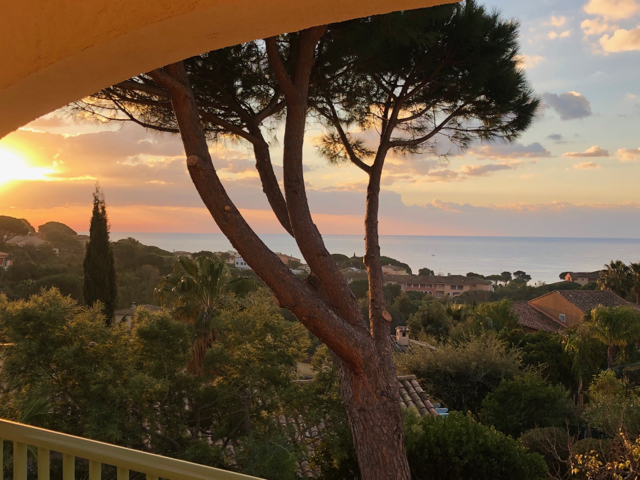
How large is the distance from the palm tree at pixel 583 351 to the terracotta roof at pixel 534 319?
7139 mm

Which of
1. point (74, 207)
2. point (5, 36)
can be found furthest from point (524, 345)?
point (5, 36)

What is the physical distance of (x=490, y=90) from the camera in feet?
21.7

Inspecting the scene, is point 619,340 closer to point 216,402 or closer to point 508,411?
point 508,411

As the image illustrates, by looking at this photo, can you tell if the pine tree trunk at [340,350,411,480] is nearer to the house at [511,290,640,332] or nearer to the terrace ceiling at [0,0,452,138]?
the terrace ceiling at [0,0,452,138]

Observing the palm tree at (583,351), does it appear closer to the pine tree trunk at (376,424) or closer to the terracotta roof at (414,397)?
the terracotta roof at (414,397)

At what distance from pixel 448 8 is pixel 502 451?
193 inches

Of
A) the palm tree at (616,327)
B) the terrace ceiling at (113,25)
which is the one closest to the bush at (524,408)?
the palm tree at (616,327)

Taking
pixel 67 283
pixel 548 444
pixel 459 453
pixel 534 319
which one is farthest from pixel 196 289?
pixel 534 319

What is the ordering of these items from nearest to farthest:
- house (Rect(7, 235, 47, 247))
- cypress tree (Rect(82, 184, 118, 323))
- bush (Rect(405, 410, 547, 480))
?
bush (Rect(405, 410, 547, 480)), cypress tree (Rect(82, 184, 118, 323)), house (Rect(7, 235, 47, 247))

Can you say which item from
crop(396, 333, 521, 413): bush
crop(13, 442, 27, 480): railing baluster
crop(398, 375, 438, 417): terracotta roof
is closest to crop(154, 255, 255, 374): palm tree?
crop(398, 375, 438, 417): terracotta roof

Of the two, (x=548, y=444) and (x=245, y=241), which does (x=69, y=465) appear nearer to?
(x=245, y=241)

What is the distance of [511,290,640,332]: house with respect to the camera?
2469cm

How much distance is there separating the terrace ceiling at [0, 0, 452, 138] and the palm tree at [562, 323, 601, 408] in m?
17.9

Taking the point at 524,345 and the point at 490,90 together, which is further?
the point at 524,345
